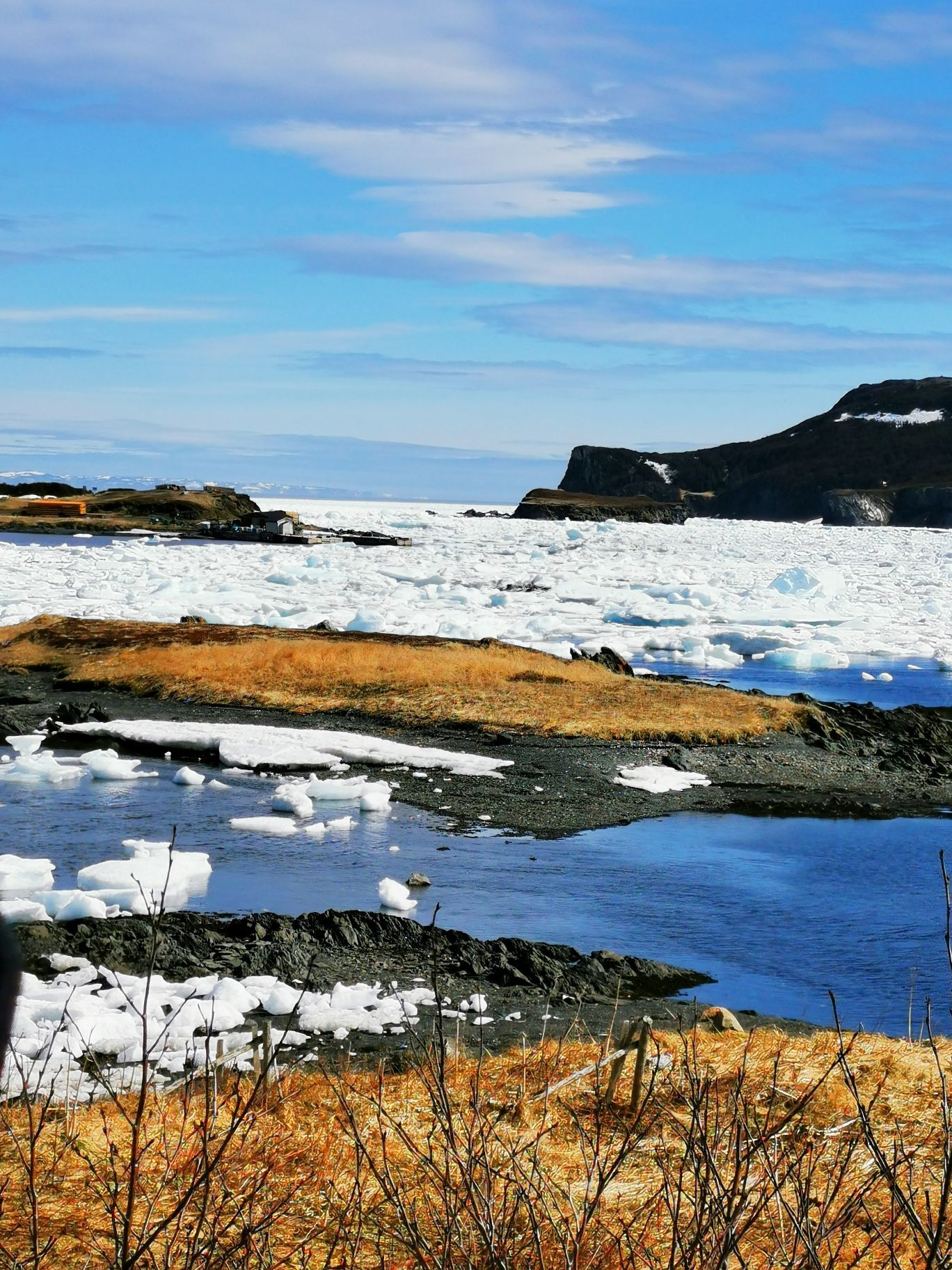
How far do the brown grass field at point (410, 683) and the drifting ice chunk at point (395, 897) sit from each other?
11.9m

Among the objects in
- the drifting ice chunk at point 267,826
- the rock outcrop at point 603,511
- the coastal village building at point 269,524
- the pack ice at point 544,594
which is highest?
the rock outcrop at point 603,511

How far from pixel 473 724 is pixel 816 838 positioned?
9225mm

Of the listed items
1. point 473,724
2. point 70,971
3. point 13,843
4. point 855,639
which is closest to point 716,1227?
point 70,971

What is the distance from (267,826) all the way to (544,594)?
41.3 meters

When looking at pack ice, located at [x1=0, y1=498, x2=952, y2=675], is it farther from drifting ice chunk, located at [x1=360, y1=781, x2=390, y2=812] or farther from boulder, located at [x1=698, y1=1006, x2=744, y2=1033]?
boulder, located at [x1=698, y1=1006, x2=744, y2=1033]

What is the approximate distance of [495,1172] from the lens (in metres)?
4.60

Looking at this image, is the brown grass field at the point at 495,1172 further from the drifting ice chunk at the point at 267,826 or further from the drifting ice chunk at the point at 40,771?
the drifting ice chunk at the point at 40,771

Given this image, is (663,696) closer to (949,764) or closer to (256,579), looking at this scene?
(949,764)

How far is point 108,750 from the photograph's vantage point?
2202 cm

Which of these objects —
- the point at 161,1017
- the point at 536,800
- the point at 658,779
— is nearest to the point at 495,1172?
the point at 161,1017

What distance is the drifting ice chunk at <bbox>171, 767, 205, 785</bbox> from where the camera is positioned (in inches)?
815

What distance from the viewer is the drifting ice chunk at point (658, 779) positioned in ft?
72.5

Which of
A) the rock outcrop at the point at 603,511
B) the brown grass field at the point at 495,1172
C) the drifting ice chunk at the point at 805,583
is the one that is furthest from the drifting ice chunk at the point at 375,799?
the rock outcrop at the point at 603,511

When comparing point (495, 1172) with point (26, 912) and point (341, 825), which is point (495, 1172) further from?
point (341, 825)
